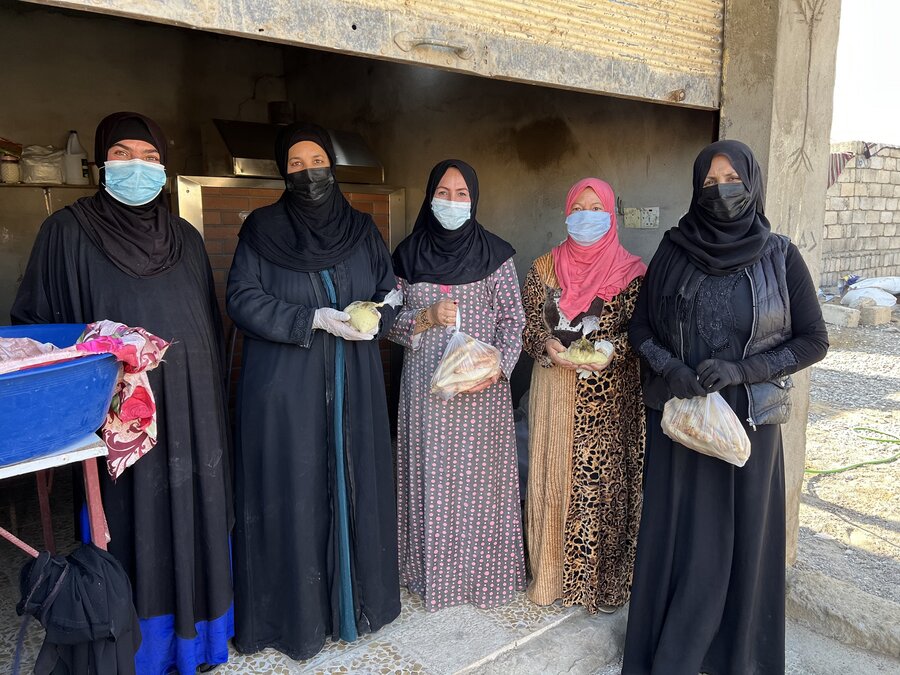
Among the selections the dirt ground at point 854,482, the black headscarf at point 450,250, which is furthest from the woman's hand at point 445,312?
the dirt ground at point 854,482

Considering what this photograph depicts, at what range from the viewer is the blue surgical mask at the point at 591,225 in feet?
8.89

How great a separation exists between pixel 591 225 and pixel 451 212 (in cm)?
58

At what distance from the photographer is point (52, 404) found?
4.99 ft

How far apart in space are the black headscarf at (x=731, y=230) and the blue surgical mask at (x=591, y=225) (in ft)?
1.36

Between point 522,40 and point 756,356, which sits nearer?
point 756,356

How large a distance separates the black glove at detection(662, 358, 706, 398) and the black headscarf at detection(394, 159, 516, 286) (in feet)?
2.77

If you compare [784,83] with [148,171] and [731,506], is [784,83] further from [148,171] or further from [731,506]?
[148,171]

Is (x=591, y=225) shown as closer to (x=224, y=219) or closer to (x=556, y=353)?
(x=556, y=353)

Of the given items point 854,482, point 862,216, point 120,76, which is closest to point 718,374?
point 854,482

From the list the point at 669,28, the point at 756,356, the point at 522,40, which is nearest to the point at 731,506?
the point at 756,356

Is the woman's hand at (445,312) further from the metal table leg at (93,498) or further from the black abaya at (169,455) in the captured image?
the metal table leg at (93,498)

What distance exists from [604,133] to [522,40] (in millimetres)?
1652

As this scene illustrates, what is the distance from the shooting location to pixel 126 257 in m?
2.10

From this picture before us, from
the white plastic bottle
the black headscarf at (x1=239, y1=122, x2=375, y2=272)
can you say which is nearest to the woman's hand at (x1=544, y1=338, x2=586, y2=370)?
the black headscarf at (x1=239, y1=122, x2=375, y2=272)
